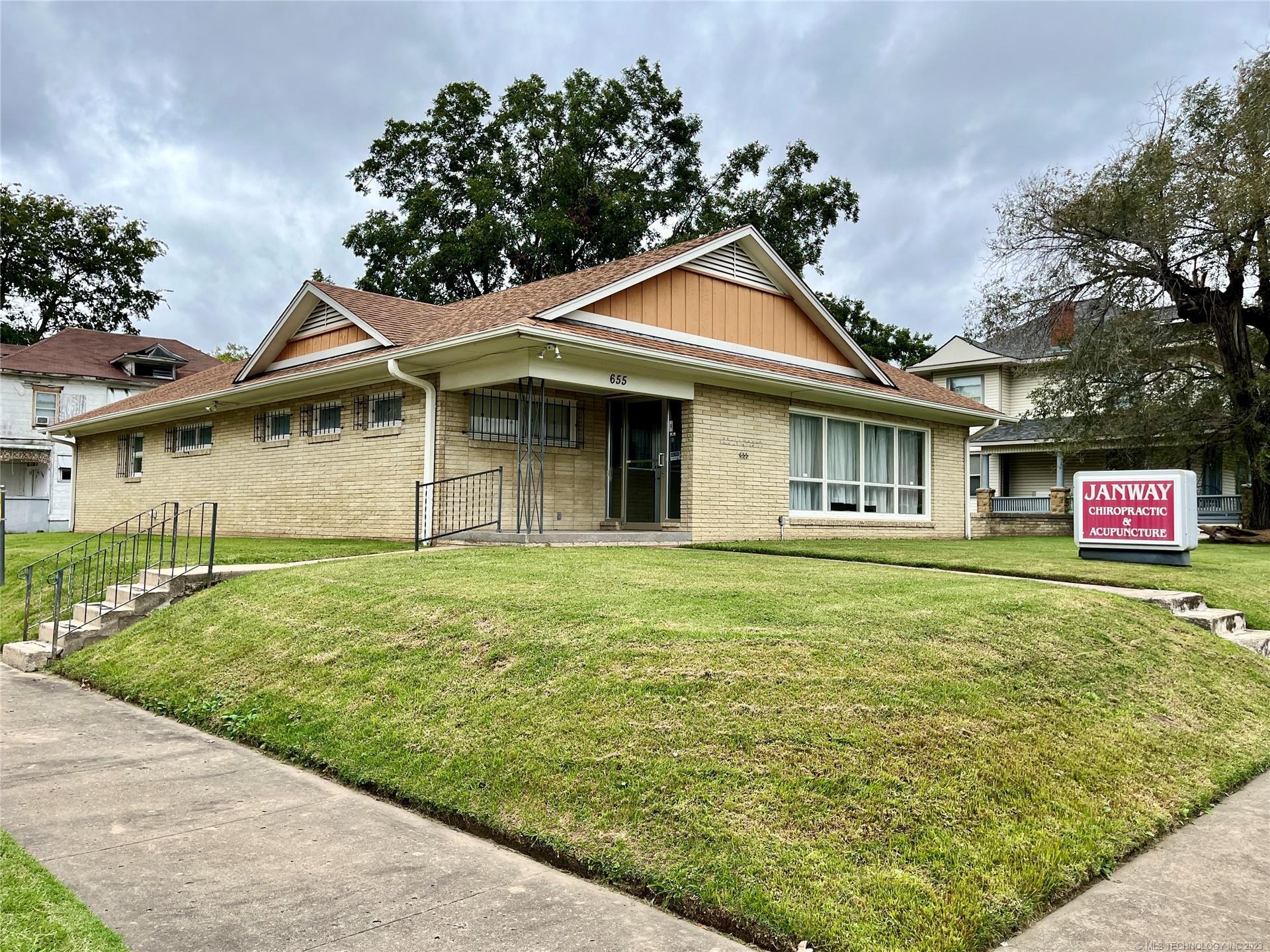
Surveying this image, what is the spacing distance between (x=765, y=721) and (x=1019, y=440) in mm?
29278

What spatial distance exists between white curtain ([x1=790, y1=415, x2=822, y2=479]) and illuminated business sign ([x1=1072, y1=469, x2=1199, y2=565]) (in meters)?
4.74

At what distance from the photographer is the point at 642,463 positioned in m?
15.4

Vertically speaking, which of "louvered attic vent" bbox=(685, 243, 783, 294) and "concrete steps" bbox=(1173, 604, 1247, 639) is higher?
"louvered attic vent" bbox=(685, 243, 783, 294)

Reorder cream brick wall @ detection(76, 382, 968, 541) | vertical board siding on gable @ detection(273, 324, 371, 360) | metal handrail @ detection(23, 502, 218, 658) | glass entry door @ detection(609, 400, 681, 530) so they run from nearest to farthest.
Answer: metal handrail @ detection(23, 502, 218, 658) → cream brick wall @ detection(76, 382, 968, 541) → glass entry door @ detection(609, 400, 681, 530) → vertical board siding on gable @ detection(273, 324, 371, 360)

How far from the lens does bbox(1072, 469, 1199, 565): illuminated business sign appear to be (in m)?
11.9

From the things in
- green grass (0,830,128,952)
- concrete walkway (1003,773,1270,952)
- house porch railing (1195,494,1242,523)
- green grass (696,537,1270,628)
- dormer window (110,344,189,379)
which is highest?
dormer window (110,344,189,379)

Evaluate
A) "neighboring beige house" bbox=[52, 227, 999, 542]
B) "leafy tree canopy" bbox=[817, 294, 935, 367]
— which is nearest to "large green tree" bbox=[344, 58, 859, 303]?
"leafy tree canopy" bbox=[817, 294, 935, 367]

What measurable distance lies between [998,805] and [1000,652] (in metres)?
2.14

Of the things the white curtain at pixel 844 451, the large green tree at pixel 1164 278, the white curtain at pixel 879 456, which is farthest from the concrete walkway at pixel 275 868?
the large green tree at pixel 1164 278

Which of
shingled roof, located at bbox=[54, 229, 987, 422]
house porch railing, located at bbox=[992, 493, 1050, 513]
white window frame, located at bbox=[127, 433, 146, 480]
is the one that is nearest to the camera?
shingled roof, located at bbox=[54, 229, 987, 422]

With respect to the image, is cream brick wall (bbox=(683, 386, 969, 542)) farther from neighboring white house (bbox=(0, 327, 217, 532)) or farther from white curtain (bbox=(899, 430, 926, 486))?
neighboring white house (bbox=(0, 327, 217, 532))

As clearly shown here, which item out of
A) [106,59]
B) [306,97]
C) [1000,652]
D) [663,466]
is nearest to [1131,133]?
[663,466]

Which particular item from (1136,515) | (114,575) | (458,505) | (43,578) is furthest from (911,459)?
(43,578)

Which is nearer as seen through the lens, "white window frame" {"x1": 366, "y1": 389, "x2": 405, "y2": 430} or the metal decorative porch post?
the metal decorative porch post
